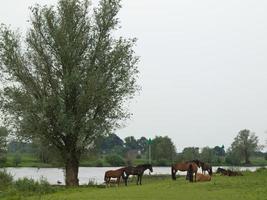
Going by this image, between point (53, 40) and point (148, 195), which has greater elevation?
point (53, 40)

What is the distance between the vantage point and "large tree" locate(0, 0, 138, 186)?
36.8 metres

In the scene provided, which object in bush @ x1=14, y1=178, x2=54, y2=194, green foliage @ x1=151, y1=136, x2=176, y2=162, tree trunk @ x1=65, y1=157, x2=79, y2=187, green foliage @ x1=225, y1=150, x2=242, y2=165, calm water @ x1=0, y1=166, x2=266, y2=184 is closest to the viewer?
bush @ x1=14, y1=178, x2=54, y2=194

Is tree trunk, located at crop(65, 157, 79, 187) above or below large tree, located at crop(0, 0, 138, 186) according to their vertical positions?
below

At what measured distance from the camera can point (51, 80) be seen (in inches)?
1479

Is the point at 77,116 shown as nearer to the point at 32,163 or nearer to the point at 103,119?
the point at 103,119

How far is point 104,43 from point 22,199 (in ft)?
51.1

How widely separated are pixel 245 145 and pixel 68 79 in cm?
9335

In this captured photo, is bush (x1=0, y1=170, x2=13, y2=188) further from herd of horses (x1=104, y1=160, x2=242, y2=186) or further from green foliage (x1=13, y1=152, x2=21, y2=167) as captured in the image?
green foliage (x1=13, y1=152, x2=21, y2=167)

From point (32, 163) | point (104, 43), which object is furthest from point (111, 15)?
point (32, 163)

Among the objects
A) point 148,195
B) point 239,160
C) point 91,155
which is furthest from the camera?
point 239,160

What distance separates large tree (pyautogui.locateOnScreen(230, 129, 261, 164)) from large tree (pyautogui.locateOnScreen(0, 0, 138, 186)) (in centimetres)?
8615

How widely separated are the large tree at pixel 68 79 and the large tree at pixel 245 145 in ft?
283

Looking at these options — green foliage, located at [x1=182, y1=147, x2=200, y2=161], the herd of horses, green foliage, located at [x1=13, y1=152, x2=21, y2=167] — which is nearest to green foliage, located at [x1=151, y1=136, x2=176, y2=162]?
green foliage, located at [x1=182, y1=147, x2=200, y2=161]

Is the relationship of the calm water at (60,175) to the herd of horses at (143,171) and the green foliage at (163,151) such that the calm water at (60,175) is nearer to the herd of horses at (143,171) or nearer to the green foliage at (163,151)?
the herd of horses at (143,171)
